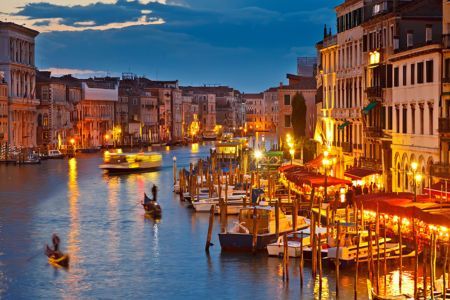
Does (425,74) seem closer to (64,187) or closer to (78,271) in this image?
(78,271)

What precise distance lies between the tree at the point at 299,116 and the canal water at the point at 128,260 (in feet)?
45.1

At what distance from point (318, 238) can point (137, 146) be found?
8186cm

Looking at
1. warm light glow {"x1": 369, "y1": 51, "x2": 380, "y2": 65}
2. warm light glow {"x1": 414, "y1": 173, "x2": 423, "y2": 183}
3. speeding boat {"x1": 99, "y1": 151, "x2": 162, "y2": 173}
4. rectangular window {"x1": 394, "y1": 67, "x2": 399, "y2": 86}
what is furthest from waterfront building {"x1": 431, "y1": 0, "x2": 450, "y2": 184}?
speeding boat {"x1": 99, "y1": 151, "x2": 162, "y2": 173}

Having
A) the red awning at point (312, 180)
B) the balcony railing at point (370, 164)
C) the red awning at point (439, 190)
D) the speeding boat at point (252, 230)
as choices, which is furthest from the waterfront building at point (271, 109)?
the red awning at point (439, 190)

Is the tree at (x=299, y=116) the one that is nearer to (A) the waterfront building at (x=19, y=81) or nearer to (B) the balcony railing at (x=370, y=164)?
(B) the balcony railing at (x=370, y=164)

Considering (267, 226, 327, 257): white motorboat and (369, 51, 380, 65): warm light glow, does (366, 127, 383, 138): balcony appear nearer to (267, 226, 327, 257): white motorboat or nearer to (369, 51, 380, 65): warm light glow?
(369, 51, 380, 65): warm light glow

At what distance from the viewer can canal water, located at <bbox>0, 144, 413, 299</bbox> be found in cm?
2061

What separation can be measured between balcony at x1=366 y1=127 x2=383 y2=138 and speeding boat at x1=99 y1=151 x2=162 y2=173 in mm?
27418

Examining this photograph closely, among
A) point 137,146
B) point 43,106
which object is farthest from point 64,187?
point 137,146

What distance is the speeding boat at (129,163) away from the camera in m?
57.7

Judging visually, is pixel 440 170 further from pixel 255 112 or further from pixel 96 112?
pixel 255 112

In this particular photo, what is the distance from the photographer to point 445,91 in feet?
81.7

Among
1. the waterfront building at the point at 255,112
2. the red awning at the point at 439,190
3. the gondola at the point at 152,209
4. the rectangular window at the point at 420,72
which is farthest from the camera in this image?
the waterfront building at the point at 255,112

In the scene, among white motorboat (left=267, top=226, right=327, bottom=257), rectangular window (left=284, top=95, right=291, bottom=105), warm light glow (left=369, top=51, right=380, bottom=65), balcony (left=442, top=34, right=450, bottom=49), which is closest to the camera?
white motorboat (left=267, top=226, right=327, bottom=257)
